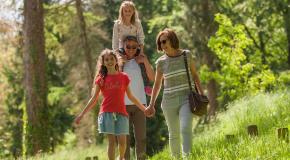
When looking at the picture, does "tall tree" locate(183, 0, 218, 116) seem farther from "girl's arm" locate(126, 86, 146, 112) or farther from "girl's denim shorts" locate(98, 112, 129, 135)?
"girl's denim shorts" locate(98, 112, 129, 135)

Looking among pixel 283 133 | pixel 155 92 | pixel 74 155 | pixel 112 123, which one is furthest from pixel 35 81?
pixel 283 133

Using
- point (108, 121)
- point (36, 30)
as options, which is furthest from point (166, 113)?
point (36, 30)

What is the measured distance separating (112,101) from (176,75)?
863 millimetres

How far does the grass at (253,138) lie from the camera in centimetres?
563

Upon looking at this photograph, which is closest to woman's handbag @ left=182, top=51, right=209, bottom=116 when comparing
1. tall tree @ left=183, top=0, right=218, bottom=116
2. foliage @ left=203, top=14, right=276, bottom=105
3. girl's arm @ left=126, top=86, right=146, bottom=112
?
girl's arm @ left=126, top=86, right=146, bottom=112

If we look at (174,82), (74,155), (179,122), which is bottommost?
(74,155)

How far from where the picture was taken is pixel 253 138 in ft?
22.5

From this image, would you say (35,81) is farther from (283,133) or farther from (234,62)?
(283,133)

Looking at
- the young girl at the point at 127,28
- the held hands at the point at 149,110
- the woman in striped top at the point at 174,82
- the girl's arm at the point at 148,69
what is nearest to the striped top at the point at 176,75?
the woman in striped top at the point at 174,82

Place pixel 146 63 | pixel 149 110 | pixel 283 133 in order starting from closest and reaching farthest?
pixel 283 133 < pixel 149 110 < pixel 146 63

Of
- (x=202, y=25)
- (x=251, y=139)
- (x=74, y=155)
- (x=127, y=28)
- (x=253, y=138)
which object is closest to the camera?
(x=251, y=139)

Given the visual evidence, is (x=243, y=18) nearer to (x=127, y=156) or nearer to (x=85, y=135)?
(x=85, y=135)

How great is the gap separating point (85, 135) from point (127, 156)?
25.8 meters

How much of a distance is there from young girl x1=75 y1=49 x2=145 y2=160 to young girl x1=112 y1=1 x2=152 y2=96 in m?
0.72
